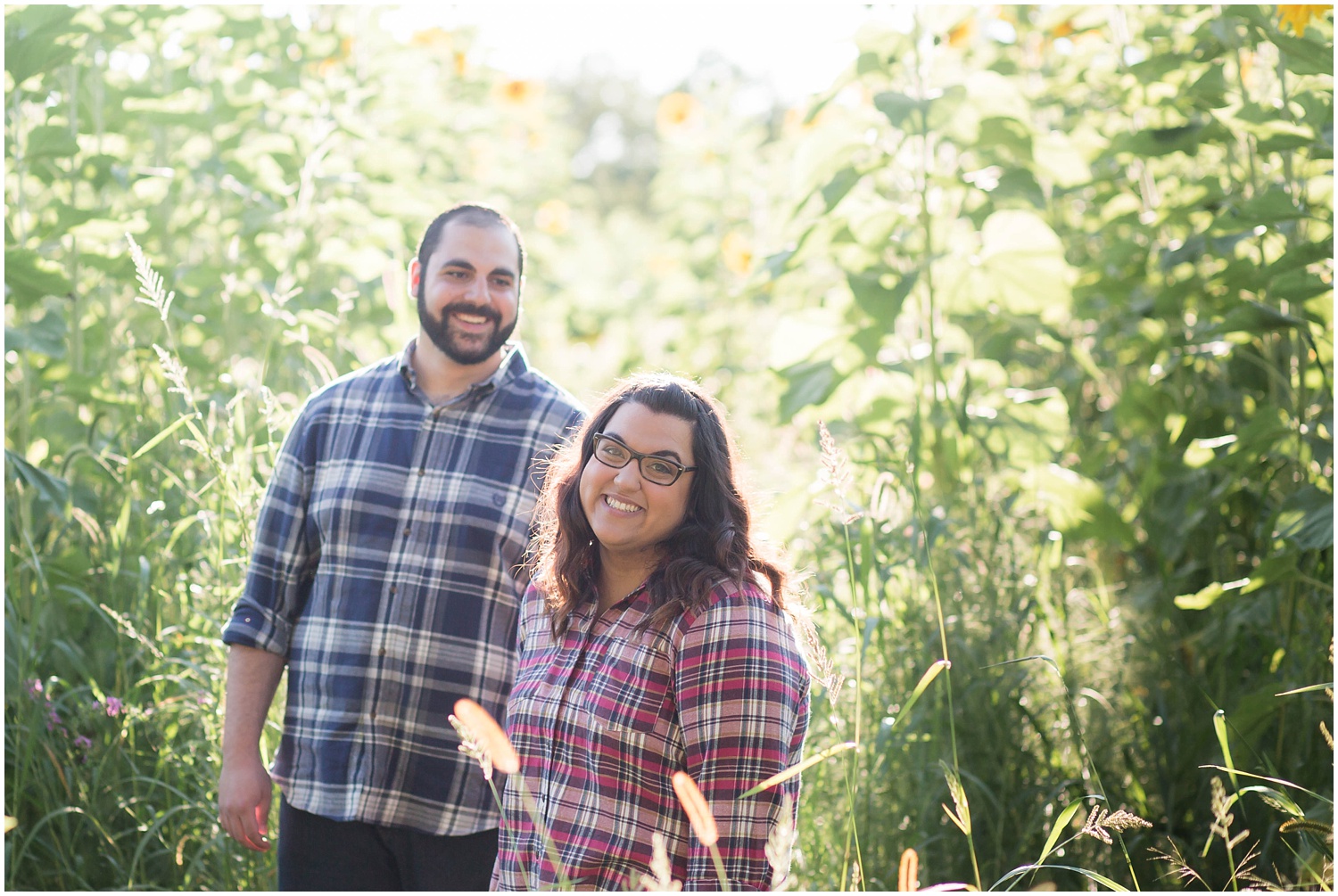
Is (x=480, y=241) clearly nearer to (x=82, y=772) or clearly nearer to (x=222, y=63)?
(x=82, y=772)

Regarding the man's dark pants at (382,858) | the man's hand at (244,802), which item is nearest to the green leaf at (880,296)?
the man's dark pants at (382,858)

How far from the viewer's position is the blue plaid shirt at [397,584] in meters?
2.05

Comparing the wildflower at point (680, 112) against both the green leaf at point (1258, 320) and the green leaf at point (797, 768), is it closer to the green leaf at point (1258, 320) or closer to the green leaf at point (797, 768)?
the green leaf at point (1258, 320)

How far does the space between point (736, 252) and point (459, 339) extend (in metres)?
3.81

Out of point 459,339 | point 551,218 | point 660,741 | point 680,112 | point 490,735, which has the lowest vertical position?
point 660,741

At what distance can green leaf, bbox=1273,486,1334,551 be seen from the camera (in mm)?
2281

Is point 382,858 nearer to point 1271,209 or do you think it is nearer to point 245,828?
point 245,828

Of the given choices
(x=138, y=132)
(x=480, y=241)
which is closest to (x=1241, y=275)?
(x=480, y=241)

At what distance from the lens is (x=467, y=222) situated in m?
2.20

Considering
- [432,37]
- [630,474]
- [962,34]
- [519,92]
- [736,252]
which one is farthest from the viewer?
[519,92]

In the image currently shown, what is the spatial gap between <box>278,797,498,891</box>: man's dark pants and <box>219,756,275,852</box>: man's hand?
0.25 feet

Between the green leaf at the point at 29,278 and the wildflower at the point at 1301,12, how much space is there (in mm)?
2814

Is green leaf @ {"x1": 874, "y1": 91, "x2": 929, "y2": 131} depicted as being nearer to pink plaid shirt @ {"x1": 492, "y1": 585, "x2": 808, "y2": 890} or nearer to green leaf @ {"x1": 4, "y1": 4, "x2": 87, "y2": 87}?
pink plaid shirt @ {"x1": 492, "y1": 585, "x2": 808, "y2": 890}

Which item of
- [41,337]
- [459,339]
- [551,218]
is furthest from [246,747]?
[551,218]
